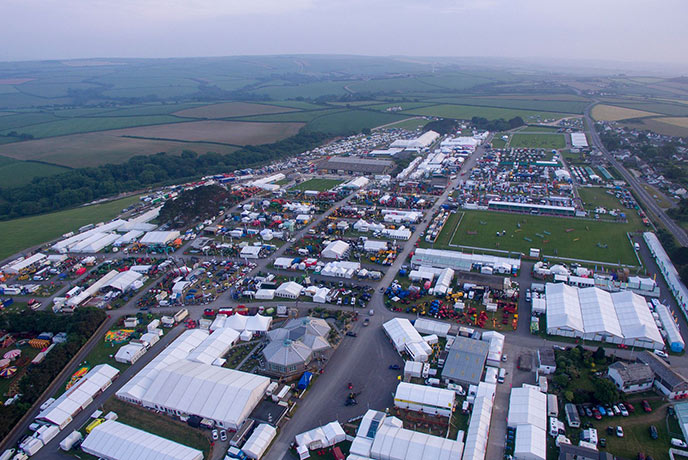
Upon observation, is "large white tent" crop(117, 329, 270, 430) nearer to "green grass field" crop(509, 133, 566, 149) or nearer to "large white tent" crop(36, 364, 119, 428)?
"large white tent" crop(36, 364, 119, 428)

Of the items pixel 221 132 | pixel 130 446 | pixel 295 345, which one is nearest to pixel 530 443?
pixel 295 345

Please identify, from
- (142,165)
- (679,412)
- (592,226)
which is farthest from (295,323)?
(142,165)

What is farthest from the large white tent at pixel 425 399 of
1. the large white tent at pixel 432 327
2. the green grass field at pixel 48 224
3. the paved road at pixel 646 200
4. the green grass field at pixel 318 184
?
the green grass field at pixel 48 224

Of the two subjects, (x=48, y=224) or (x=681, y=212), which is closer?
(x=681, y=212)

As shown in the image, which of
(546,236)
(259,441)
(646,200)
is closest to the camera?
(259,441)

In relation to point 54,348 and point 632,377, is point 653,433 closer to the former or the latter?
point 632,377

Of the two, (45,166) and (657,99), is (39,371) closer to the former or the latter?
(45,166)

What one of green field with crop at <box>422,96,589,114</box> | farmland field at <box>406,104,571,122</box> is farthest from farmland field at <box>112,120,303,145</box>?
green field with crop at <box>422,96,589,114</box>
